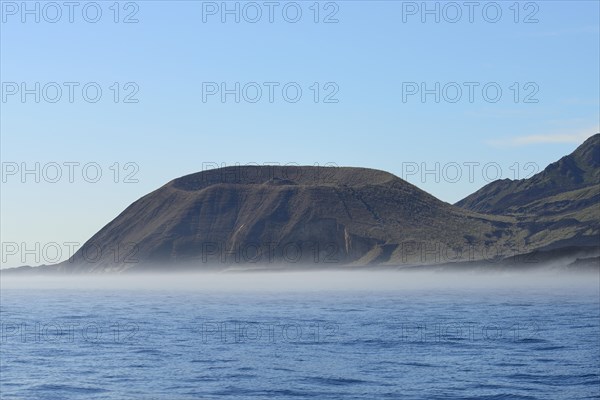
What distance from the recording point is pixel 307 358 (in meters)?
56.7

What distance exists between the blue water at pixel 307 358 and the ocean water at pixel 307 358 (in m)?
0.07

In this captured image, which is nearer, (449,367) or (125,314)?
(449,367)

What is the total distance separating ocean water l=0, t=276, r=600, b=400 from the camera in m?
44.7

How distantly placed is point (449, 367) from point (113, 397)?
1898cm

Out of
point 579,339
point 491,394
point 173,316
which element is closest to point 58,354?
point 491,394

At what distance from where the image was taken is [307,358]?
186 ft

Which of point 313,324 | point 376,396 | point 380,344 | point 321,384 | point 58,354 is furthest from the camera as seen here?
point 313,324

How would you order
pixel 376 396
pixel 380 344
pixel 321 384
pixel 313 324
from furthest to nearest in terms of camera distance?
pixel 313 324, pixel 380 344, pixel 321 384, pixel 376 396

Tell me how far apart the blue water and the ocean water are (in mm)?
67

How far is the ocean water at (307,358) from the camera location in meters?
44.7

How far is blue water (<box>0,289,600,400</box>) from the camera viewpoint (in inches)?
1759

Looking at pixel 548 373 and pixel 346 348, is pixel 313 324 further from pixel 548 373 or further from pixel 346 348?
pixel 548 373

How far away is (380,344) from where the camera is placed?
64.8 meters

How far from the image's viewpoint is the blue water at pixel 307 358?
44.7 metres
